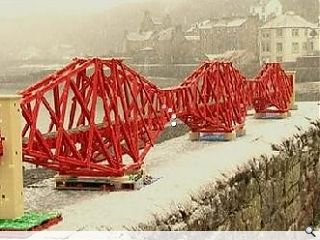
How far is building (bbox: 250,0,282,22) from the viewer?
543 centimetres

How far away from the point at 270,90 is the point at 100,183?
13.1ft

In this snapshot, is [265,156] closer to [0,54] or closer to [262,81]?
[262,81]

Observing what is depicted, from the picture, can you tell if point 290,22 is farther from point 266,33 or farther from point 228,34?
point 228,34

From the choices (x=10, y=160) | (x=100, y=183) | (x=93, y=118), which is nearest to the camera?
(x=10, y=160)

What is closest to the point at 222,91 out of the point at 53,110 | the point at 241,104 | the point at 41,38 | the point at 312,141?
the point at 241,104

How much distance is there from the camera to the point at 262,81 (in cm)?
783

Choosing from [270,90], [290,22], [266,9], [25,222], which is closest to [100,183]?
[25,222]

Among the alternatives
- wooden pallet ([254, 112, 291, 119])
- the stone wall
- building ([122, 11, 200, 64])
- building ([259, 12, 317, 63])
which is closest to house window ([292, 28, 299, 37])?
building ([259, 12, 317, 63])

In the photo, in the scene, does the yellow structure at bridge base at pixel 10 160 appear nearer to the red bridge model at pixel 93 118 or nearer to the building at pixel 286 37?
the red bridge model at pixel 93 118

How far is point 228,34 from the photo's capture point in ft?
19.6

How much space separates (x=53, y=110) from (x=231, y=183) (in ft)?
5.10

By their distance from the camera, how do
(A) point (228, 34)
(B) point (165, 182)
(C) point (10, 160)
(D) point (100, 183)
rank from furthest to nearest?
(A) point (228, 34)
(B) point (165, 182)
(D) point (100, 183)
(C) point (10, 160)

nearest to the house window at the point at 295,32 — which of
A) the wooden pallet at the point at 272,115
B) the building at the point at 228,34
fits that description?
the building at the point at 228,34

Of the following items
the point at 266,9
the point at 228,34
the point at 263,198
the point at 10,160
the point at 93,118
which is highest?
the point at 266,9
